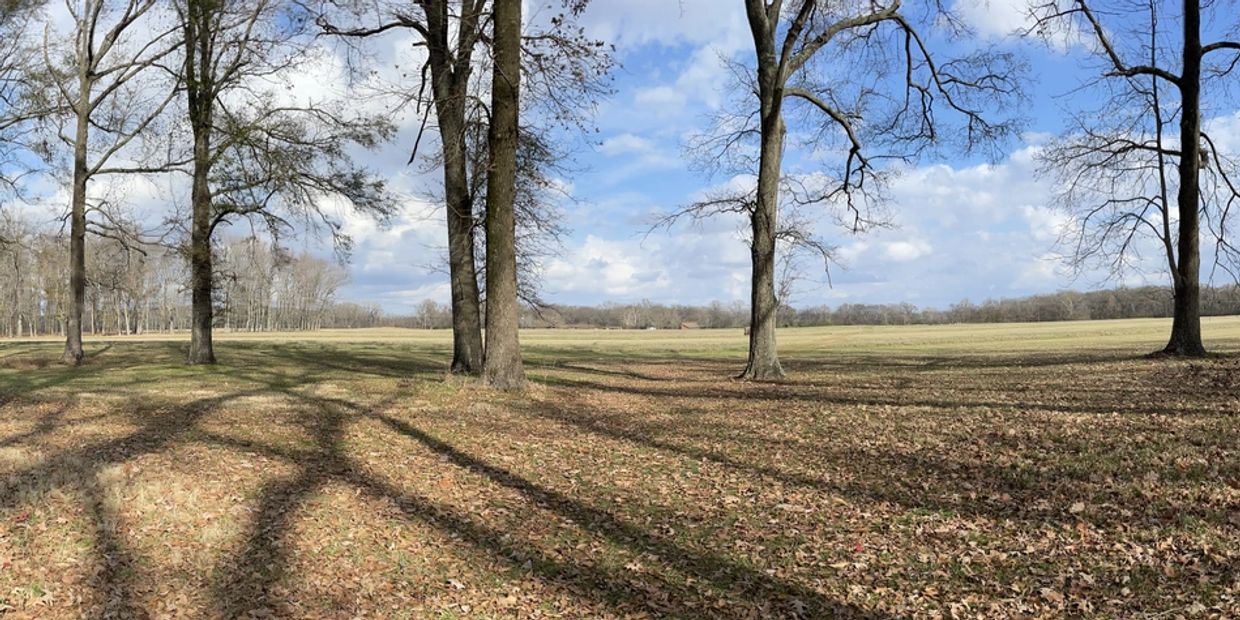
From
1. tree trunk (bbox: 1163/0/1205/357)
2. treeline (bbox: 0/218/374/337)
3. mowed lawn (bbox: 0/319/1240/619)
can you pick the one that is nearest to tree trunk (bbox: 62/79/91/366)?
treeline (bbox: 0/218/374/337)

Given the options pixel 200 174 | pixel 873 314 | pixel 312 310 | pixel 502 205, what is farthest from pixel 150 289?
pixel 873 314

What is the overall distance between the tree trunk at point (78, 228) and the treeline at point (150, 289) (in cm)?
129

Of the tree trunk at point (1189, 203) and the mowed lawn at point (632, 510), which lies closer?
the mowed lawn at point (632, 510)

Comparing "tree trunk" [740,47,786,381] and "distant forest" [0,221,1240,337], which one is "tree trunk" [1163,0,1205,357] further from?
"distant forest" [0,221,1240,337]

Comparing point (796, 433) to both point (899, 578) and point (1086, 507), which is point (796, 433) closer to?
point (1086, 507)

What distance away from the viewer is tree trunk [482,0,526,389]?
46.0 feet

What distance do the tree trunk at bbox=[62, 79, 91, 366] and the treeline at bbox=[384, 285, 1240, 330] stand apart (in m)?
53.4

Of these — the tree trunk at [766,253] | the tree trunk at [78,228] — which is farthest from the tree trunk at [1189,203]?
the tree trunk at [78,228]

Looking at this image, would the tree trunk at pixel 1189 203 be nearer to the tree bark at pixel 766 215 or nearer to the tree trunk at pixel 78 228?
the tree bark at pixel 766 215

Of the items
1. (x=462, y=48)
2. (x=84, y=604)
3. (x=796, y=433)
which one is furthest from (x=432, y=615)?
(x=462, y=48)

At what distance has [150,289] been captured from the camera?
2862 inches

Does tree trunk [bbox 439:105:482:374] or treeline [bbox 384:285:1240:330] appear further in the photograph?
treeline [bbox 384:285:1240:330]

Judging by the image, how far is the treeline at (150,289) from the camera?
23453mm

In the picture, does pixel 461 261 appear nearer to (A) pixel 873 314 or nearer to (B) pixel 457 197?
(B) pixel 457 197
